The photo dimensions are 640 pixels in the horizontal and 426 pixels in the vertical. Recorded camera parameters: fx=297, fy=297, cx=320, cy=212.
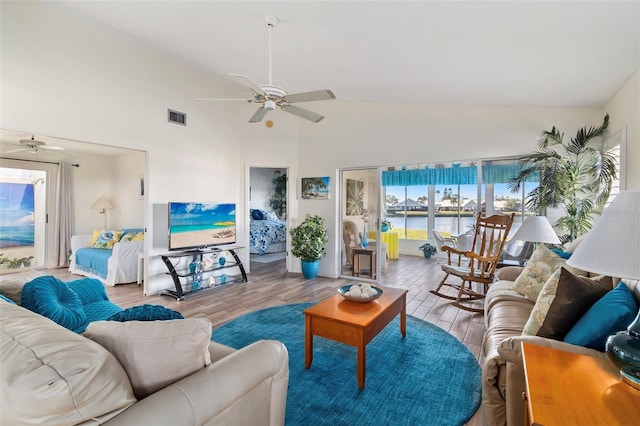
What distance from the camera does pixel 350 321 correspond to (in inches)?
86.9

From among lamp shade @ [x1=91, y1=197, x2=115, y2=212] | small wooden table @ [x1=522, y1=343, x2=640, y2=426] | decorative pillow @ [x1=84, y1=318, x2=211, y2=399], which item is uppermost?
lamp shade @ [x1=91, y1=197, x2=115, y2=212]

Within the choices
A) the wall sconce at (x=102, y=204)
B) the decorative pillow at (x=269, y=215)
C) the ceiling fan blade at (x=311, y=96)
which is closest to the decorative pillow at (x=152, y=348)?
the ceiling fan blade at (x=311, y=96)

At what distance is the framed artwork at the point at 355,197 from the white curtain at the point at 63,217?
5.91 meters

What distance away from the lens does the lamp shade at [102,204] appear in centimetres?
670

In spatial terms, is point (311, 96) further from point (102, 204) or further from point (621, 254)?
point (102, 204)

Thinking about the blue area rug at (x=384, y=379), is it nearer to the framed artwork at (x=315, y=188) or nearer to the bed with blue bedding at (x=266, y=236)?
the framed artwork at (x=315, y=188)

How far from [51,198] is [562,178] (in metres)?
8.82

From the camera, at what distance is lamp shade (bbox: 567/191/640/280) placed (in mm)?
1016

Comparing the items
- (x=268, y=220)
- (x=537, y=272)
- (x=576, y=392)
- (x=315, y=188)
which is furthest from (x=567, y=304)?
(x=268, y=220)

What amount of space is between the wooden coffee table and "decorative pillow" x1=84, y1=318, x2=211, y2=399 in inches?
49.1

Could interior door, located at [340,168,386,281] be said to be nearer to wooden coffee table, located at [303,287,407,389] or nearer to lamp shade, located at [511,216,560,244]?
lamp shade, located at [511,216,560,244]

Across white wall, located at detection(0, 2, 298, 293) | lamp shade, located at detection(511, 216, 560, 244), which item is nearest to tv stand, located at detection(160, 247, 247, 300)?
white wall, located at detection(0, 2, 298, 293)

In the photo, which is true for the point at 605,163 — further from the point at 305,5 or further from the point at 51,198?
the point at 51,198

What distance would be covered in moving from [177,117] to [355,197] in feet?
10.8
